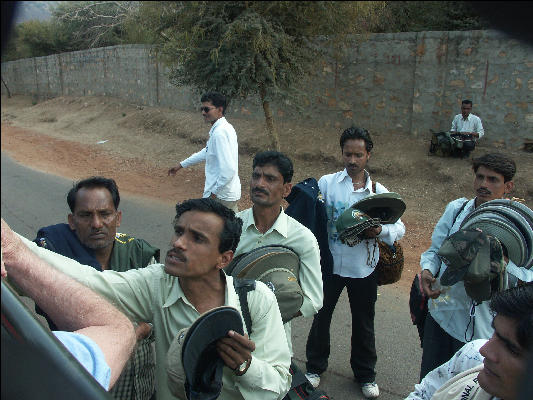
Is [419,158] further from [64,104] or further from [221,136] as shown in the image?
[64,104]

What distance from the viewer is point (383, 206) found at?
10.6 feet

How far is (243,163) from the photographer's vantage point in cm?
1121

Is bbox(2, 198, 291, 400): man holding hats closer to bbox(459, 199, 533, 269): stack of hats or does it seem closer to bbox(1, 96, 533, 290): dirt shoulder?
bbox(459, 199, 533, 269): stack of hats

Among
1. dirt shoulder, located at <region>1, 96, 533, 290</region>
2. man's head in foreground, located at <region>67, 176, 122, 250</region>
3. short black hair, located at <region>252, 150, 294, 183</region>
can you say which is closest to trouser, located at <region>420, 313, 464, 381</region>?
short black hair, located at <region>252, 150, 294, 183</region>

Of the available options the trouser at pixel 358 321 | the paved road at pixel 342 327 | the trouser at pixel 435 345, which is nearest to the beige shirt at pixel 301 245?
A: the trouser at pixel 435 345

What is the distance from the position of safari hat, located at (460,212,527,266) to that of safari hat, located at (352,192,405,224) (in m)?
0.86

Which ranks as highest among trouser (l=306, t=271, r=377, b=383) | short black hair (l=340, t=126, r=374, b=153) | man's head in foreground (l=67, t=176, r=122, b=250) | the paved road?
short black hair (l=340, t=126, r=374, b=153)

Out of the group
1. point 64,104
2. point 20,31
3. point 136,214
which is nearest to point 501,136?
point 136,214

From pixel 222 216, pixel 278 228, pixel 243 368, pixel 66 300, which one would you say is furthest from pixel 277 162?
pixel 66 300

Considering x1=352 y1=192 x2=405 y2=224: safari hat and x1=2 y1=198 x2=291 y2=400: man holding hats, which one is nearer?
x1=2 y1=198 x2=291 y2=400: man holding hats

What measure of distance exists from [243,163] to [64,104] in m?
12.7

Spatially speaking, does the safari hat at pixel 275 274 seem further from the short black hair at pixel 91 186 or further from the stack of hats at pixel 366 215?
the short black hair at pixel 91 186

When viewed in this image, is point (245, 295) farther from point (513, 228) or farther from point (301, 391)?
point (513, 228)

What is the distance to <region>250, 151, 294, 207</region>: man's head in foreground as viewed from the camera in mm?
2951
